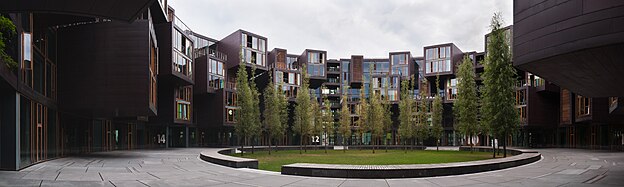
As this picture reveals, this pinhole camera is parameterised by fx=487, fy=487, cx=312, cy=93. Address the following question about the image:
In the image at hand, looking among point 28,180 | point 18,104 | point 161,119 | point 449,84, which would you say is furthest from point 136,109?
point 449,84

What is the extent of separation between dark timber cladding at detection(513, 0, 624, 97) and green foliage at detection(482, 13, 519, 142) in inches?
678

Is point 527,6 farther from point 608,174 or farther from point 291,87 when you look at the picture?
point 291,87

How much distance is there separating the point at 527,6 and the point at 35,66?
874 inches

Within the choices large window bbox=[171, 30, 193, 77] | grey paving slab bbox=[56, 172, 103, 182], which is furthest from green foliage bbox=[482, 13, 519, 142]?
large window bbox=[171, 30, 193, 77]

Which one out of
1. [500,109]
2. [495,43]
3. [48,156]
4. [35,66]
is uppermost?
[495,43]

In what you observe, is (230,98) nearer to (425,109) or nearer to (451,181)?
(425,109)

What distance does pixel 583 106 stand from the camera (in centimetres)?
4697

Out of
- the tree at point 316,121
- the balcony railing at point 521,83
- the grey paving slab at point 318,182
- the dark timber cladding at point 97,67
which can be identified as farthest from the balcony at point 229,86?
the grey paving slab at point 318,182

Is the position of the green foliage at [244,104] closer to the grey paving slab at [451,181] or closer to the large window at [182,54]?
the large window at [182,54]

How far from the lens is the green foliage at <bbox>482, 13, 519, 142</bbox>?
102ft

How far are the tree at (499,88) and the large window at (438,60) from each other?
40349mm

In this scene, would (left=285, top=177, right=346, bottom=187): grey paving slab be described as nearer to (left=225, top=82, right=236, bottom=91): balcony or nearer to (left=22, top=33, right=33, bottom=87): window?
(left=22, top=33, right=33, bottom=87): window

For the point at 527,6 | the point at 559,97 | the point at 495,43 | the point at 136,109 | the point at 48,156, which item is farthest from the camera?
the point at 559,97

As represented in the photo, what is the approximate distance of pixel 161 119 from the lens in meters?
50.2
